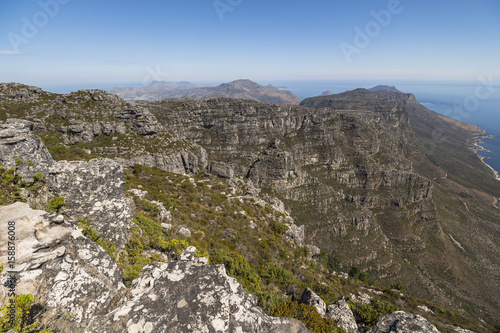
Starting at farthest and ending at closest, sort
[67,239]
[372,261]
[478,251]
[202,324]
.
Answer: [478,251], [372,261], [67,239], [202,324]

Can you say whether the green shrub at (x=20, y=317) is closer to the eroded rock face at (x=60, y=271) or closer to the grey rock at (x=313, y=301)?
the eroded rock face at (x=60, y=271)

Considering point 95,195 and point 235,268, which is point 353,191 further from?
point 95,195

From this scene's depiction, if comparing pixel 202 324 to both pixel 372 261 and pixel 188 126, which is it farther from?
pixel 188 126

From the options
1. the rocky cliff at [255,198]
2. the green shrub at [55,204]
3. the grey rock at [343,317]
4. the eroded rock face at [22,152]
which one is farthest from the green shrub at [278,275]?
the eroded rock face at [22,152]

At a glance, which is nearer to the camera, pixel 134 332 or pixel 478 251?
pixel 134 332

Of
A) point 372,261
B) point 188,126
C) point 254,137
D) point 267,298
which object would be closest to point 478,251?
point 372,261
